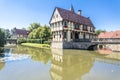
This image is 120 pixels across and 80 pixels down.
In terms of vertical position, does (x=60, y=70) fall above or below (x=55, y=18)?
below

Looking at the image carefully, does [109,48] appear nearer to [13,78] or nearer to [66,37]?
[66,37]

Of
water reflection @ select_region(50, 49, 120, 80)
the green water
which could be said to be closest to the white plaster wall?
the green water

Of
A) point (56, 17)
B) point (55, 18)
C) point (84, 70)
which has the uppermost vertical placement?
point (56, 17)

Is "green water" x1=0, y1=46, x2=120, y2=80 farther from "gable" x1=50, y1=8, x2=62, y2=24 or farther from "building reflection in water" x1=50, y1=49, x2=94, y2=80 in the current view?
"gable" x1=50, y1=8, x2=62, y2=24

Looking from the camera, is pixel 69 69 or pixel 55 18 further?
pixel 55 18

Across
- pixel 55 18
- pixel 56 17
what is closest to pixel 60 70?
pixel 56 17

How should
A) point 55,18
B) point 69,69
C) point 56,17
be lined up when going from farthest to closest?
1. point 55,18
2. point 56,17
3. point 69,69

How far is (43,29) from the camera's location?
47562 millimetres


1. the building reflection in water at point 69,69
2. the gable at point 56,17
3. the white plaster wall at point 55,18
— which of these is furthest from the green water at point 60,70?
the gable at point 56,17

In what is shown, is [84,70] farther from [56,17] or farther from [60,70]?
[56,17]

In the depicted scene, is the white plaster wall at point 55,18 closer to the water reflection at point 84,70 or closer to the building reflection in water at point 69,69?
the building reflection in water at point 69,69

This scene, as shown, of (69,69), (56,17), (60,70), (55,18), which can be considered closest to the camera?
(60,70)

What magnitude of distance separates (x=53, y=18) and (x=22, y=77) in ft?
86.0

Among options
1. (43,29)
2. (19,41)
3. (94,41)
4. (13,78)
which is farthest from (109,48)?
(19,41)
